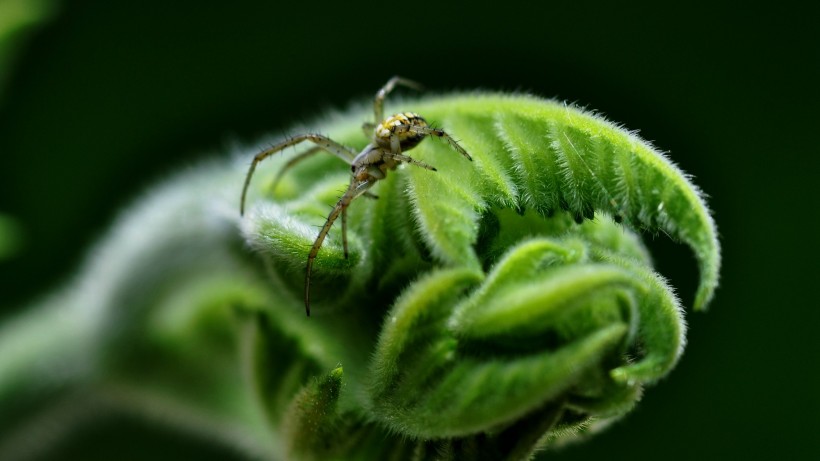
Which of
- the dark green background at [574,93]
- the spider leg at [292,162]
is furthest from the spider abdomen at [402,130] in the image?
the dark green background at [574,93]

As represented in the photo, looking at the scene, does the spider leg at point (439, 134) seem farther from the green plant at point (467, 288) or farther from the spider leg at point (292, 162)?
the spider leg at point (292, 162)

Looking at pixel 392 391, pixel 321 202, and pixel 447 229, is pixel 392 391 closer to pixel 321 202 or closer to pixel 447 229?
pixel 447 229

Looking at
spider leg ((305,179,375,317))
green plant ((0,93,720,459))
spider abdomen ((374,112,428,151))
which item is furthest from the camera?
spider abdomen ((374,112,428,151))

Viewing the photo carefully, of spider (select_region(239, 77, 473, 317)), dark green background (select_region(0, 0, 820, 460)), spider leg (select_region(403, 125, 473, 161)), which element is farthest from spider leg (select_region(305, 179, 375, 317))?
dark green background (select_region(0, 0, 820, 460))

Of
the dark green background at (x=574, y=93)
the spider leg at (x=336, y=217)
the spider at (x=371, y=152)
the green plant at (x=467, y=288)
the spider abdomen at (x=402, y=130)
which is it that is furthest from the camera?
the dark green background at (x=574, y=93)

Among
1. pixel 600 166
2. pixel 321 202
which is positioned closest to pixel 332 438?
pixel 321 202

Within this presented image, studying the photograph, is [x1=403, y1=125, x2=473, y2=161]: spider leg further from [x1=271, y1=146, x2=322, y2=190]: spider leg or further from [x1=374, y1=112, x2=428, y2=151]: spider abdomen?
[x1=271, y1=146, x2=322, y2=190]: spider leg

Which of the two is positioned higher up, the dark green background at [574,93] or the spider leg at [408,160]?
the spider leg at [408,160]
